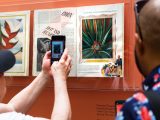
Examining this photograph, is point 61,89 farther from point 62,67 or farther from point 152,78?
point 152,78

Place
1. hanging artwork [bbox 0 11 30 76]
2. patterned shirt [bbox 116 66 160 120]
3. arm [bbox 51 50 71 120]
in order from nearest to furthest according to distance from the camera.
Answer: patterned shirt [bbox 116 66 160 120] < arm [bbox 51 50 71 120] < hanging artwork [bbox 0 11 30 76]

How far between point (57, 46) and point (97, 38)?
0.15 meters

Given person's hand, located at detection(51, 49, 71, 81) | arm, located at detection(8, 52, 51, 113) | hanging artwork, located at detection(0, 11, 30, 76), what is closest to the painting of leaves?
hanging artwork, located at detection(0, 11, 30, 76)

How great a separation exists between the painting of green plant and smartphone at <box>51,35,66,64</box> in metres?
0.09

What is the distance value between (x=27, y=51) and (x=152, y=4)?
84 cm

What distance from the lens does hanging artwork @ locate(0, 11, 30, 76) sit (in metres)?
1.40

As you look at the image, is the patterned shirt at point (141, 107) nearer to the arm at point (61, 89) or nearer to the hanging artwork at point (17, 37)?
the arm at point (61, 89)

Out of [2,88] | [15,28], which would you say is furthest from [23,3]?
[2,88]

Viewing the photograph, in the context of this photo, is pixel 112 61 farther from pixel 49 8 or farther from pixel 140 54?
pixel 140 54

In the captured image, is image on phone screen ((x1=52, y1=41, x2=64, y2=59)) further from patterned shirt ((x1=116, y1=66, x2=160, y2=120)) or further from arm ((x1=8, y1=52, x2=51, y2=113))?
patterned shirt ((x1=116, y1=66, x2=160, y2=120))

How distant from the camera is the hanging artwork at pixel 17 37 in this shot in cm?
140

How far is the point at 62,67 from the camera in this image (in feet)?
3.93

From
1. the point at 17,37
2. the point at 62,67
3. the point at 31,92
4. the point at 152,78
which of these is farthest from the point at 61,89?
the point at 152,78

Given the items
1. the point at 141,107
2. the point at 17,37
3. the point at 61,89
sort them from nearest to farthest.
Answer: the point at 141,107 < the point at 61,89 < the point at 17,37
